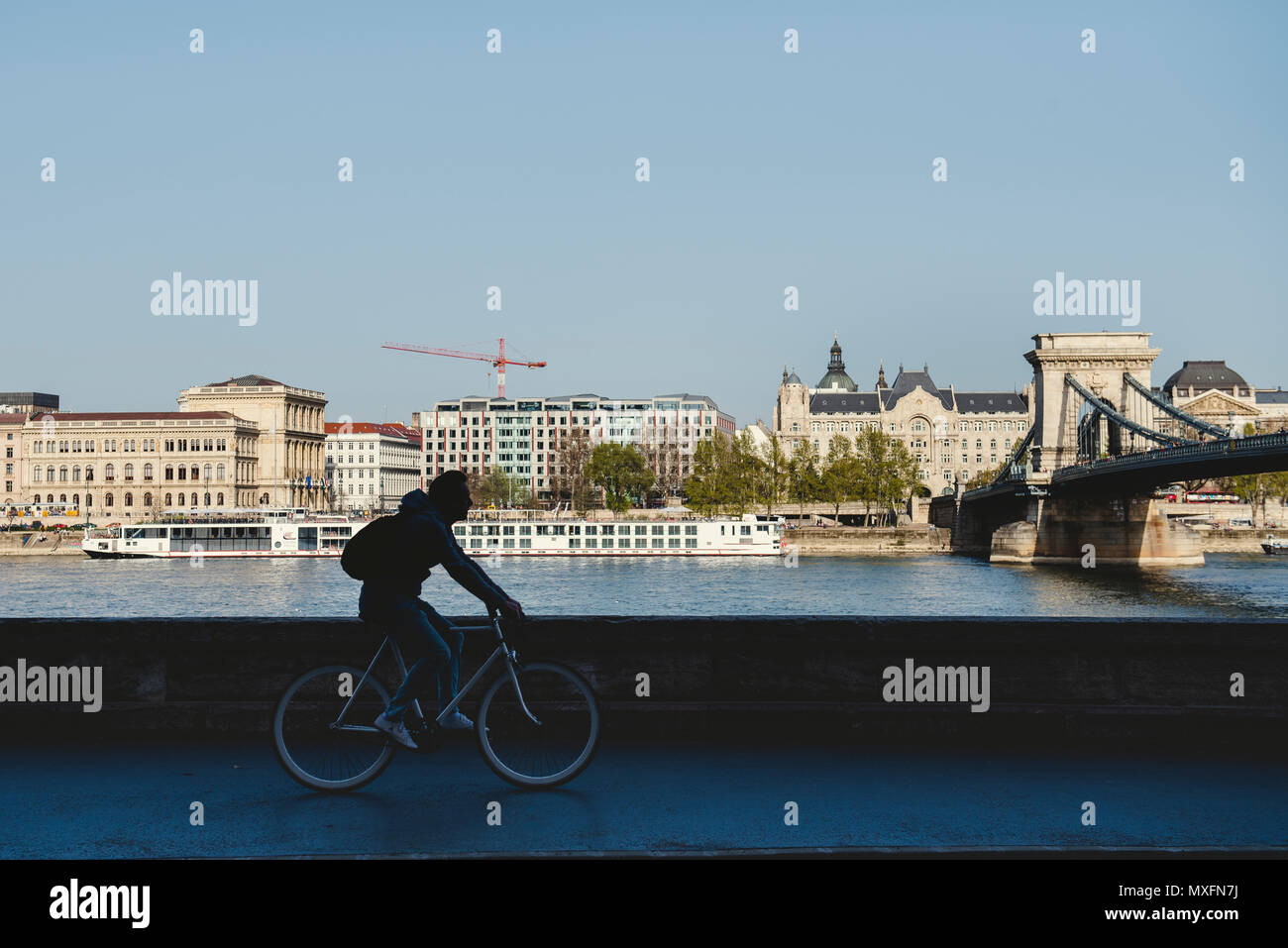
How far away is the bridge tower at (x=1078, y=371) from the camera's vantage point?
8850cm

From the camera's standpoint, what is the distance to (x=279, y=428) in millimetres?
164000

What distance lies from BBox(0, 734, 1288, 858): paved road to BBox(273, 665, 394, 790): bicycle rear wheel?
129 millimetres

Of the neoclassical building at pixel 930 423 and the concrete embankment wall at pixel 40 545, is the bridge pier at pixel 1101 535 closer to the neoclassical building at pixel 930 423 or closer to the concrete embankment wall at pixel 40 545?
the concrete embankment wall at pixel 40 545

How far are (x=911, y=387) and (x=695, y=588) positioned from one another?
122m

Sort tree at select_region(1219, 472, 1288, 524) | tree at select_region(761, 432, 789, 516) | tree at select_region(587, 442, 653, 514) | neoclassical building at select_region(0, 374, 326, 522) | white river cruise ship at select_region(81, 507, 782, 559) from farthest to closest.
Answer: neoclassical building at select_region(0, 374, 326, 522) → tree at select_region(587, 442, 653, 514) → tree at select_region(761, 432, 789, 516) → tree at select_region(1219, 472, 1288, 524) → white river cruise ship at select_region(81, 507, 782, 559)

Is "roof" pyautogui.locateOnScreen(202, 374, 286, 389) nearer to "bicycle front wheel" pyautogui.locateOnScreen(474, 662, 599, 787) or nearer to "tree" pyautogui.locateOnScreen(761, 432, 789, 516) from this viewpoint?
"tree" pyautogui.locateOnScreen(761, 432, 789, 516)

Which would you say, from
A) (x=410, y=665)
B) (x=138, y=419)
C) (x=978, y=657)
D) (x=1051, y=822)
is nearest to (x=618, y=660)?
(x=410, y=665)

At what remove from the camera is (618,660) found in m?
8.48

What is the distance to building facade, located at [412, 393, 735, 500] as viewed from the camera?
181750 millimetres

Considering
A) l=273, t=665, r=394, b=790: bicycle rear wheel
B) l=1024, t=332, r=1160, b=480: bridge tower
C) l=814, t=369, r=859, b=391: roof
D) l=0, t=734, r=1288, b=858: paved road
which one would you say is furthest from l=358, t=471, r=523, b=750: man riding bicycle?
l=814, t=369, r=859, b=391: roof

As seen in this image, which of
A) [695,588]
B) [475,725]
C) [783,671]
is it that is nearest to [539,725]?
[475,725]

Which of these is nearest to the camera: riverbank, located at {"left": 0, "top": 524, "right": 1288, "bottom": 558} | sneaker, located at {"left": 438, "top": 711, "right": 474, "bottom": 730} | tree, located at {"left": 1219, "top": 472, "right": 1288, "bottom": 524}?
sneaker, located at {"left": 438, "top": 711, "right": 474, "bottom": 730}
